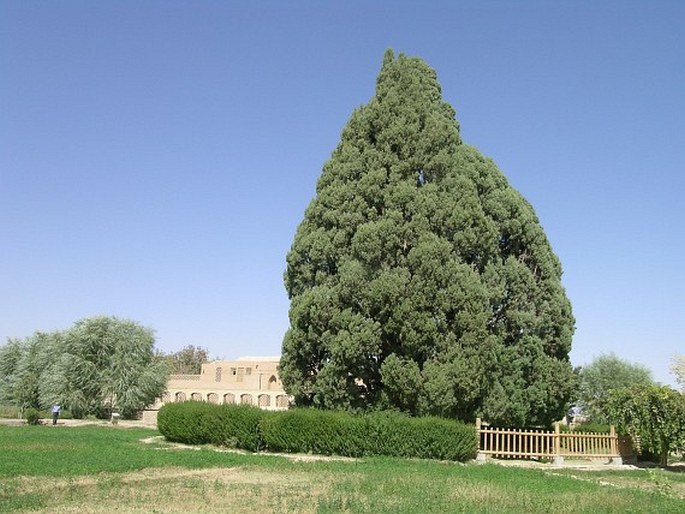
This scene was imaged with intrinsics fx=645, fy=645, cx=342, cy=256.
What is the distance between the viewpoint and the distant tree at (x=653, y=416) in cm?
2019

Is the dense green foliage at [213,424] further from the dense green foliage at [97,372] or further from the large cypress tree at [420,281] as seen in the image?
the dense green foliage at [97,372]

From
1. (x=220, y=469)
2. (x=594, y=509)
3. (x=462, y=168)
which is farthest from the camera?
(x=462, y=168)

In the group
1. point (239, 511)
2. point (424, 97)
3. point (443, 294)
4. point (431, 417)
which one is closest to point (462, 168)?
point (424, 97)

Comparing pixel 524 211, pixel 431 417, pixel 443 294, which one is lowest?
pixel 431 417

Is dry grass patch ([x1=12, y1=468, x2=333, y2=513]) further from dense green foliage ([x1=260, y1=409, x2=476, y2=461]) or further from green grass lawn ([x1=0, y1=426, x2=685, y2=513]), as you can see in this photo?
dense green foliage ([x1=260, y1=409, x2=476, y2=461])

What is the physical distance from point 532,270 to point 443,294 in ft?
19.5

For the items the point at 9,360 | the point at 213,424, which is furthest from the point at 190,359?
the point at 213,424

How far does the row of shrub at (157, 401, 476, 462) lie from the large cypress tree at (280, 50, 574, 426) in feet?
4.72

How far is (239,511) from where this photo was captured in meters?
9.98

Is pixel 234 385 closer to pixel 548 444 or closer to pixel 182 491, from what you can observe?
pixel 548 444

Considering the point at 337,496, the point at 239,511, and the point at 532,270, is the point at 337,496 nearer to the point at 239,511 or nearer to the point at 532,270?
the point at 239,511

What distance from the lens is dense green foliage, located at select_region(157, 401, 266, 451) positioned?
20609 millimetres

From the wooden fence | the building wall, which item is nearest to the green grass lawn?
the wooden fence

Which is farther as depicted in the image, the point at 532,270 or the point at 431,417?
the point at 532,270
